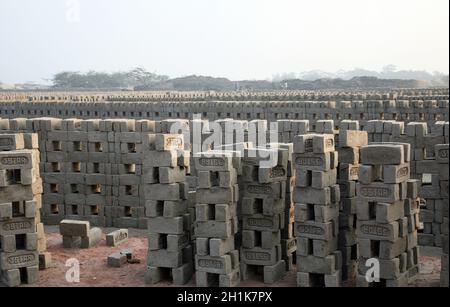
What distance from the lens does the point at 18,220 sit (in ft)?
41.2

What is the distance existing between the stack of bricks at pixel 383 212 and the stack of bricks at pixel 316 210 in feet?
2.10

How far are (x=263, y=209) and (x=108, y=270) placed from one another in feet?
14.3

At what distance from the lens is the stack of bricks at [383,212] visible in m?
10.7

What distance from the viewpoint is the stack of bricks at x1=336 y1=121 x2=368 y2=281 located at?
1234 cm

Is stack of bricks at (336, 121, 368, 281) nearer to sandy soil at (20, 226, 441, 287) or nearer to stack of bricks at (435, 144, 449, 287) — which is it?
sandy soil at (20, 226, 441, 287)

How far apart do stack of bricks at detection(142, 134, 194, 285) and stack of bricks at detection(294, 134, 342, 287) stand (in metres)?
2.62

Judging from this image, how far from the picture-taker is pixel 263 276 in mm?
12570

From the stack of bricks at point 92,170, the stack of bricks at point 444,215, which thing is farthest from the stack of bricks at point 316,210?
the stack of bricks at point 92,170

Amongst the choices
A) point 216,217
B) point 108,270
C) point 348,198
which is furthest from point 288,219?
point 108,270

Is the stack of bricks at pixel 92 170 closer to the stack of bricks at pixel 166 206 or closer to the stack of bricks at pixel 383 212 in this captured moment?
the stack of bricks at pixel 166 206

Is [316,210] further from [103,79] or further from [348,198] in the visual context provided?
[103,79]
